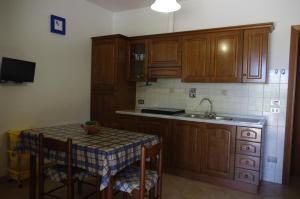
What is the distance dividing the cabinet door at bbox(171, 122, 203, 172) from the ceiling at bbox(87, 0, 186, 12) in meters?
2.18

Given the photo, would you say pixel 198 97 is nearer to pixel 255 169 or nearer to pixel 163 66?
pixel 163 66

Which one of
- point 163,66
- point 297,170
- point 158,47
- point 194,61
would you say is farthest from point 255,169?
point 158,47

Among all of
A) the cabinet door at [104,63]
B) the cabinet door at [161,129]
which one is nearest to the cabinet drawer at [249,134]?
the cabinet door at [161,129]

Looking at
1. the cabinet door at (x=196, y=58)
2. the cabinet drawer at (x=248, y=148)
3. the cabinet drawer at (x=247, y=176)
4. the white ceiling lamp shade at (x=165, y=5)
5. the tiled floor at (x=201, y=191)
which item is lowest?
the tiled floor at (x=201, y=191)

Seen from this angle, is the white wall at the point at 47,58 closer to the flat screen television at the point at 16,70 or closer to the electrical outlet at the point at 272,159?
the flat screen television at the point at 16,70

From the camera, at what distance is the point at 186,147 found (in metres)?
3.24

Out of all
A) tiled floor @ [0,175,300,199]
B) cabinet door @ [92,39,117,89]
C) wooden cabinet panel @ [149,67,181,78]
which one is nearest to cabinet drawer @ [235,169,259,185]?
tiled floor @ [0,175,300,199]

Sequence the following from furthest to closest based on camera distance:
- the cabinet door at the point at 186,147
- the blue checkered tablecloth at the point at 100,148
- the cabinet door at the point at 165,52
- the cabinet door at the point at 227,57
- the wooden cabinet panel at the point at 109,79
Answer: the wooden cabinet panel at the point at 109,79 < the cabinet door at the point at 165,52 < the cabinet door at the point at 186,147 < the cabinet door at the point at 227,57 < the blue checkered tablecloth at the point at 100,148

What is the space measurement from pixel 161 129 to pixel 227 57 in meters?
1.37

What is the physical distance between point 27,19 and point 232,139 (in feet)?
10.2

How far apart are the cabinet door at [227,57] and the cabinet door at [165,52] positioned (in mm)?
553

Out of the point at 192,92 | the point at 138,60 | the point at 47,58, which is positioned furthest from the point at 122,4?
the point at 192,92

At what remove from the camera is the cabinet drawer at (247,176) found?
2.76 metres

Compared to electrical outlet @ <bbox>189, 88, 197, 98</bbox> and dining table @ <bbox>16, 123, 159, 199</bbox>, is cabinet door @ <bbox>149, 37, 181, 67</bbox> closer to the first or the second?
electrical outlet @ <bbox>189, 88, 197, 98</bbox>
